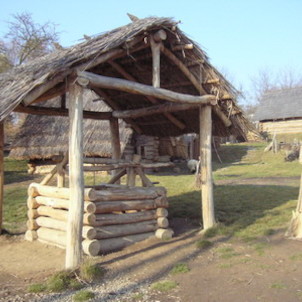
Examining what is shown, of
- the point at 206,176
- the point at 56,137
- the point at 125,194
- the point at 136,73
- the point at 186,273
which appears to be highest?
the point at 136,73

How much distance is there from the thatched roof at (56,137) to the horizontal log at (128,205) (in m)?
9.15

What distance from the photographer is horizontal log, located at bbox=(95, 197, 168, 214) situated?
665 centimetres

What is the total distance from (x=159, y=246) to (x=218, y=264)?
1372mm

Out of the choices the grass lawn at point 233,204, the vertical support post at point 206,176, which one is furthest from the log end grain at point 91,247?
the grass lawn at point 233,204

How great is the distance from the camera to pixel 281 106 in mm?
36156

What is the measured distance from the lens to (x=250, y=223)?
8.26 m

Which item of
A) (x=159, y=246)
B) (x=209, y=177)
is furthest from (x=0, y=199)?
(x=209, y=177)

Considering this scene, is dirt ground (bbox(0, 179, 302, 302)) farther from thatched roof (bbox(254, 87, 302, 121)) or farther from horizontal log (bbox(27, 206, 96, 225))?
thatched roof (bbox(254, 87, 302, 121))

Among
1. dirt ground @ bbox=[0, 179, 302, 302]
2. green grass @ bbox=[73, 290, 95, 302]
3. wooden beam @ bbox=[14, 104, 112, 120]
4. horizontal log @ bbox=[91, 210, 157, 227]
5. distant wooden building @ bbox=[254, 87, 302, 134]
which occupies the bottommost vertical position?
dirt ground @ bbox=[0, 179, 302, 302]

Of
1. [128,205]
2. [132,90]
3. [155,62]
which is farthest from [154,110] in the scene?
[128,205]

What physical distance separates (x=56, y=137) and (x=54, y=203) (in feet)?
38.8

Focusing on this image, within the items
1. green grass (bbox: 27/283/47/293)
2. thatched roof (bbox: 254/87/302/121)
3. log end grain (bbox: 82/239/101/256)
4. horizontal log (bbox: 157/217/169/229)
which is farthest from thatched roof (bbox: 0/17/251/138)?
thatched roof (bbox: 254/87/302/121)

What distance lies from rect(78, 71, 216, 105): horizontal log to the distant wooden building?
92.5ft

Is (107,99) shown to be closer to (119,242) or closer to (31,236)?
(31,236)
